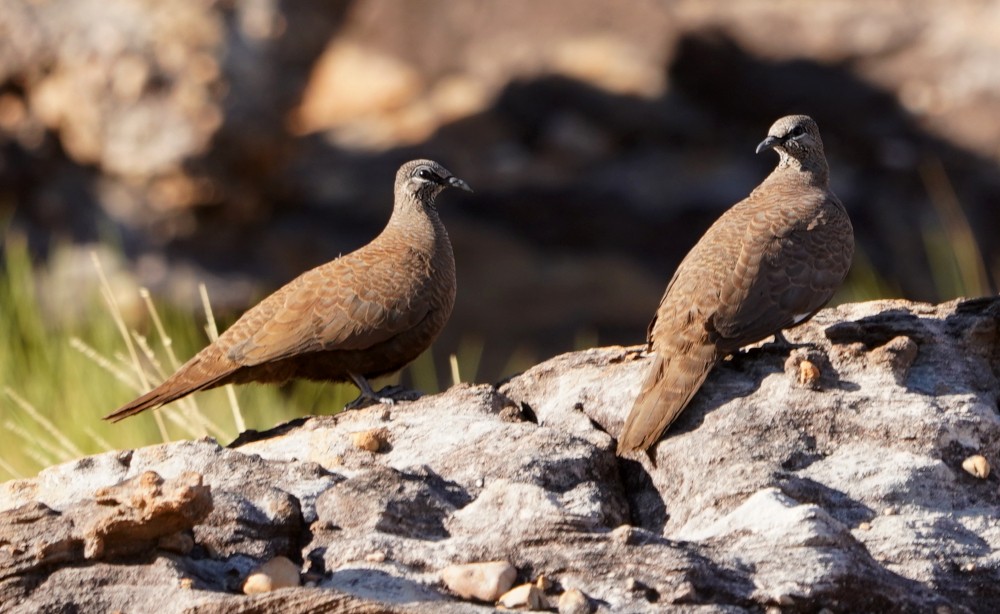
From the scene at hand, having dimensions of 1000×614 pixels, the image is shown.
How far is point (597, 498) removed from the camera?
368 centimetres

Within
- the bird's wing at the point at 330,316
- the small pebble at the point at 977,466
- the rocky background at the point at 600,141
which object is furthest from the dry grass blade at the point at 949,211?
the small pebble at the point at 977,466

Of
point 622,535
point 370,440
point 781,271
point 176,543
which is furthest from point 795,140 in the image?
point 176,543

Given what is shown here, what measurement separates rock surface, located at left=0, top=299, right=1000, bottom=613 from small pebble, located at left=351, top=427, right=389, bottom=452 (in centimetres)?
2

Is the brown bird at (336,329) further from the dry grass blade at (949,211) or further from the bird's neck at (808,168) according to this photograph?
the dry grass blade at (949,211)

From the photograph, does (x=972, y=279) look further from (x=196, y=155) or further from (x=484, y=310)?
(x=484, y=310)

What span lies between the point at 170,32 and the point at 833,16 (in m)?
5.33

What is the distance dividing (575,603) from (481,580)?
21cm

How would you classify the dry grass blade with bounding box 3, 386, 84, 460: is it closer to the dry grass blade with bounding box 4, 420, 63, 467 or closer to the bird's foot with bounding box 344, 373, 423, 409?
the dry grass blade with bounding box 4, 420, 63, 467

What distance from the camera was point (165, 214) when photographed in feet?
31.7

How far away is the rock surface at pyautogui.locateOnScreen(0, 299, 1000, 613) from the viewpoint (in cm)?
320

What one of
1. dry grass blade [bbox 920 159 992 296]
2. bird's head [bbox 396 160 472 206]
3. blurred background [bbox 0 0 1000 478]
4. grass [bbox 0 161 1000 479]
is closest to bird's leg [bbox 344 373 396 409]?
grass [bbox 0 161 1000 479]

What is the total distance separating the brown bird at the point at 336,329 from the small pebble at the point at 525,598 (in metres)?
1.96

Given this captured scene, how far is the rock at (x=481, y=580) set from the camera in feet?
10.5

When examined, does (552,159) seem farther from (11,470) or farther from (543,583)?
(543,583)
